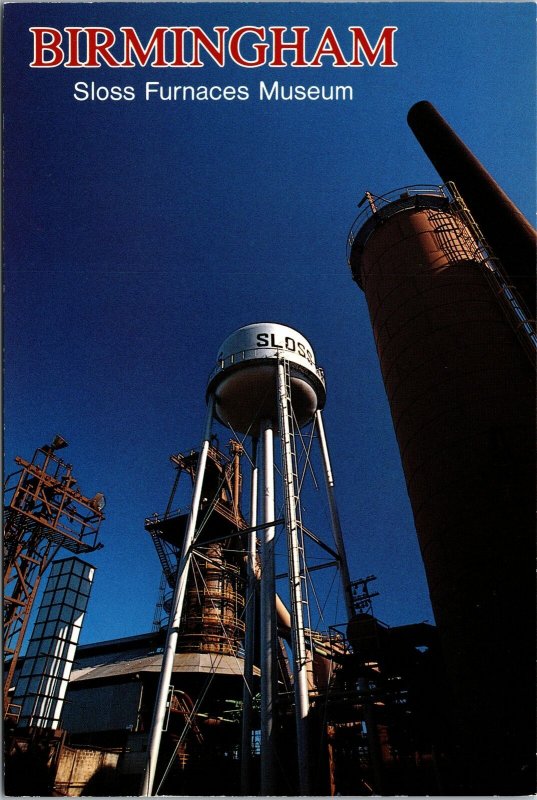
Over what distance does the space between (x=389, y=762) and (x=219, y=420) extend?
1094 centimetres

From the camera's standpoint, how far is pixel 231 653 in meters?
21.6

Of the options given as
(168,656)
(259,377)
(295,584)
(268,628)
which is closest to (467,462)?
(295,584)

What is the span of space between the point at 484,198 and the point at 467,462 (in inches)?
246

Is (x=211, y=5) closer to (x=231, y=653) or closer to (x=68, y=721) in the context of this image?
(x=231, y=653)

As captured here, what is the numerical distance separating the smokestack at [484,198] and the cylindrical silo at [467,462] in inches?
20.4

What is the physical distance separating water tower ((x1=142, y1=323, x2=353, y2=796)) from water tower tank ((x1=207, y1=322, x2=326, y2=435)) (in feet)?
0.11

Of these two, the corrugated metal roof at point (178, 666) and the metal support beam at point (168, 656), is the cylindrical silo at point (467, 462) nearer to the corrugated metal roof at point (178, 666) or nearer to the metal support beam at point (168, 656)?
the metal support beam at point (168, 656)

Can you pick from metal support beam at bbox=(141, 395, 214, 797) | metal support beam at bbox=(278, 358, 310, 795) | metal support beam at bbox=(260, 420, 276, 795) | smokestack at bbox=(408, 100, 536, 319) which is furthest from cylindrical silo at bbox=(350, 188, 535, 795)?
metal support beam at bbox=(141, 395, 214, 797)

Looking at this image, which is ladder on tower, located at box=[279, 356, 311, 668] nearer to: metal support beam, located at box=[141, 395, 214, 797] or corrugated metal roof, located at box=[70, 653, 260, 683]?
metal support beam, located at box=[141, 395, 214, 797]

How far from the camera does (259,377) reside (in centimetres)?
1708

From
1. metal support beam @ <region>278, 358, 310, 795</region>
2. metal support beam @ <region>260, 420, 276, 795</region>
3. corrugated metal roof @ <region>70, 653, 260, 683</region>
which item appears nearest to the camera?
metal support beam @ <region>278, 358, 310, 795</region>

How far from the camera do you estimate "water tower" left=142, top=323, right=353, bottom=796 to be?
38.9 feet

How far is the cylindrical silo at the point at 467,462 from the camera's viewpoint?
7.59 meters

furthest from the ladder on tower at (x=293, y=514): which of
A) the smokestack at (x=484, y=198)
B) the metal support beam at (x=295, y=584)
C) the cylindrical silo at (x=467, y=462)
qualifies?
the smokestack at (x=484, y=198)
